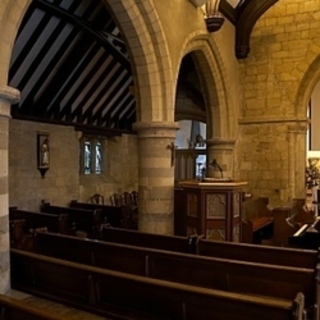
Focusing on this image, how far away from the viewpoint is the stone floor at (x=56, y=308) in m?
2.97

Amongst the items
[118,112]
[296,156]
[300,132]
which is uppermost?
[118,112]

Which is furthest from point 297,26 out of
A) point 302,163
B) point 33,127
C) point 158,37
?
point 33,127

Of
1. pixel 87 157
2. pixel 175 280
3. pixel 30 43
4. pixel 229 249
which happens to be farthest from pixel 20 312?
pixel 87 157

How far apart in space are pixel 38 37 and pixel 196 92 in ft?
18.6

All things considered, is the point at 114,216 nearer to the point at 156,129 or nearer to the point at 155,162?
the point at 155,162

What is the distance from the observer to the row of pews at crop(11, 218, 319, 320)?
2.48 m

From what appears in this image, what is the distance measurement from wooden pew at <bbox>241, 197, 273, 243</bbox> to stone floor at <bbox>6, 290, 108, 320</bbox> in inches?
159

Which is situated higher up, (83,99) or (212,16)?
(212,16)

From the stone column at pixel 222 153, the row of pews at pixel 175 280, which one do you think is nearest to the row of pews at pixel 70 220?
the row of pews at pixel 175 280

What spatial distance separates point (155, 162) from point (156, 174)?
0.57ft

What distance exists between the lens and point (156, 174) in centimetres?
595

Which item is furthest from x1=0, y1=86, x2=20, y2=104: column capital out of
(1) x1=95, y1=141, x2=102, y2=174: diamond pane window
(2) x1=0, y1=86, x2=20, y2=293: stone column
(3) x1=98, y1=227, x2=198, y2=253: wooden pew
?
(1) x1=95, y1=141, x2=102, y2=174: diamond pane window

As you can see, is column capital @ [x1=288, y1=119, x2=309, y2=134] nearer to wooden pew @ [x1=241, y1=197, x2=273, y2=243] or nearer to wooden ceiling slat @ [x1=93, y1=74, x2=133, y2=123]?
wooden pew @ [x1=241, y1=197, x2=273, y2=243]

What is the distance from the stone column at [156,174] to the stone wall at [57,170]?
3.43 m
